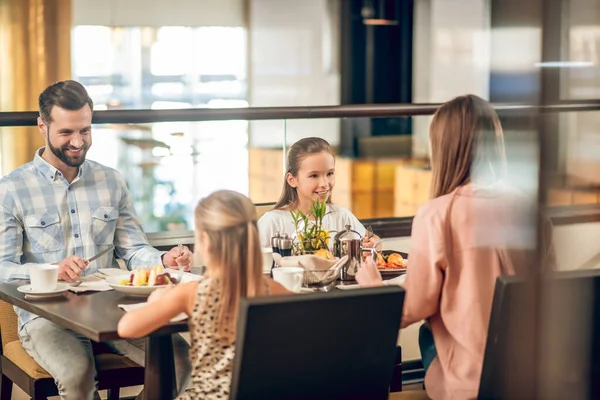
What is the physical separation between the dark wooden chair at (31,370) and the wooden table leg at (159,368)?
31 cm

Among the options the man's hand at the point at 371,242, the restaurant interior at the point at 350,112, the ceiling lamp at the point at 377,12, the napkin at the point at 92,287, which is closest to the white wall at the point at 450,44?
the restaurant interior at the point at 350,112

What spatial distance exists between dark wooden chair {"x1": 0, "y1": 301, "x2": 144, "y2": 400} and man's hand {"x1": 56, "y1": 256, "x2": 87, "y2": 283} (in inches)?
11.1

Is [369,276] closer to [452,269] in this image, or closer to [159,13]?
[452,269]

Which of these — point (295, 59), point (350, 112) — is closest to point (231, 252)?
point (350, 112)

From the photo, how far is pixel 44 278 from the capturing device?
6.41ft

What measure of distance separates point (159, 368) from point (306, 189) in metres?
0.90

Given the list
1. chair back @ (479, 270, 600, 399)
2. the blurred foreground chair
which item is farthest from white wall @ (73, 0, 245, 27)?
chair back @ (479, 270, 600, 399)

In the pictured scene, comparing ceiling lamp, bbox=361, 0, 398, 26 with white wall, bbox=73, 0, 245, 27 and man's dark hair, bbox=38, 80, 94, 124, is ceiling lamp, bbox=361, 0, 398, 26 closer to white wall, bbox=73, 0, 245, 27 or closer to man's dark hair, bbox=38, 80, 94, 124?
white wall, bbox=73, 0, 245, 27

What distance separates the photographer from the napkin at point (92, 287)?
202 cm

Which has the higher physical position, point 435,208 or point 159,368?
point 435,208

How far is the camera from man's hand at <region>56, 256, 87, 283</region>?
207 centimetres

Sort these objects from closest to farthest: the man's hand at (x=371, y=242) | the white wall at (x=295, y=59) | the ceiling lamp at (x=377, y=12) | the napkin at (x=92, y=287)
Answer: the napkin at (x=92, y=287)
the man's hand at (x=371, y=242)
the white wall at (x=295, y=59)
the ceiling lamp at (x=377, y=12)

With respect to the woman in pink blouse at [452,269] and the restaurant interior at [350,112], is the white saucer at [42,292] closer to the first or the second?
the restaurant interior at [350,112]

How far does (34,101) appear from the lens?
6922 millimetres
